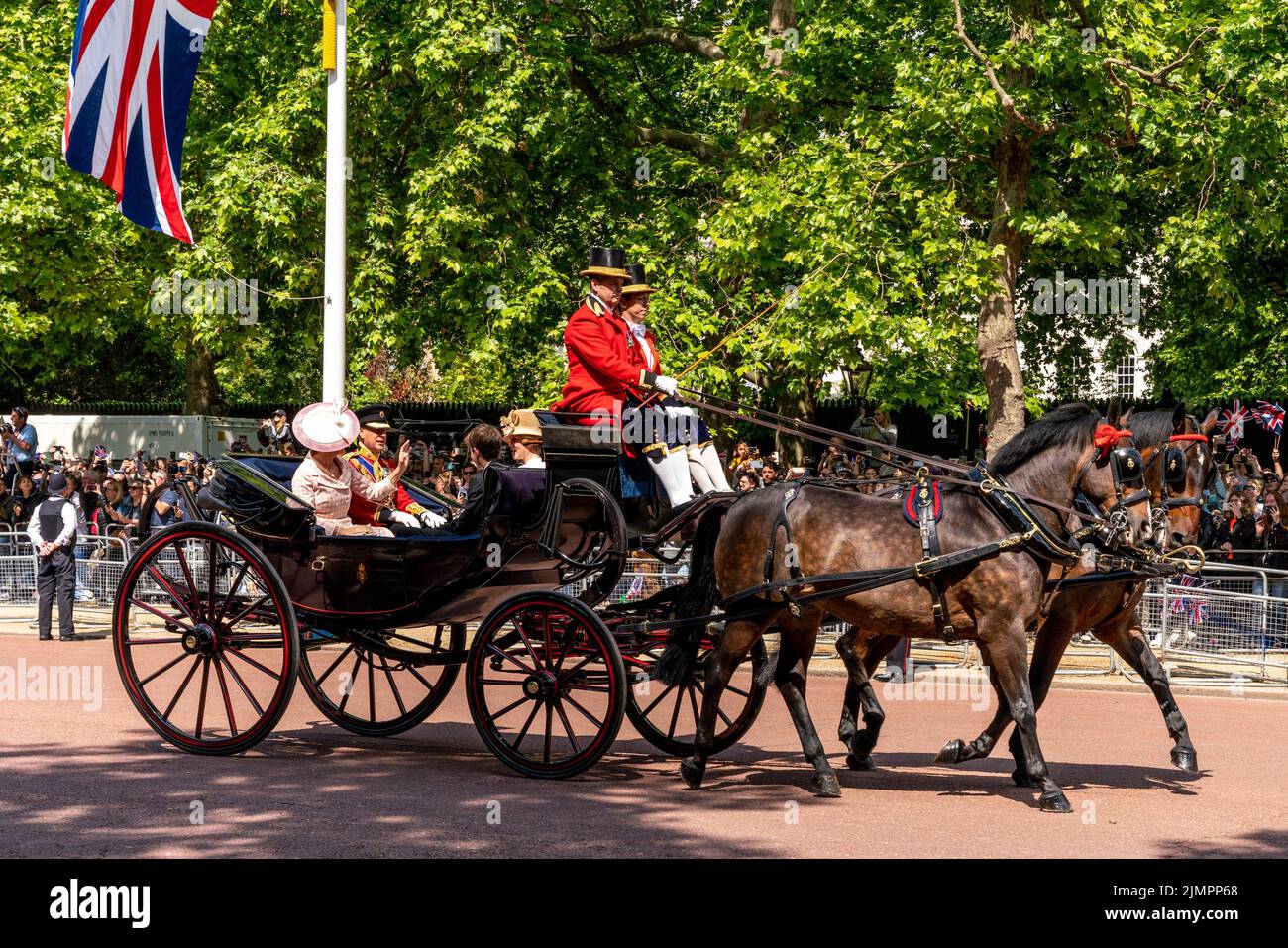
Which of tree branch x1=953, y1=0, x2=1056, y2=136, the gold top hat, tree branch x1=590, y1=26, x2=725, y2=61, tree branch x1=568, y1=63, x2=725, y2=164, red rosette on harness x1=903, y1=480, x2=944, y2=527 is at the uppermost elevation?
tree branch x1=590, y1=26, x2=725, y2=61

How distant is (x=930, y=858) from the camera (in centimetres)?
681

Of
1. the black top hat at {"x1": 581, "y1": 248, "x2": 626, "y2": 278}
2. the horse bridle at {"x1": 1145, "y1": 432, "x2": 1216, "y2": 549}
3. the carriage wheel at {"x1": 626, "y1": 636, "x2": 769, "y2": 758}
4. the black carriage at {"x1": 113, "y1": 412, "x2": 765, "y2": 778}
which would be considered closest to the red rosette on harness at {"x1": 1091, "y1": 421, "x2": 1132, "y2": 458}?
the horse bridle at {"x1": 1145, "y1": 432, "x2": 1216, "y2": 549}

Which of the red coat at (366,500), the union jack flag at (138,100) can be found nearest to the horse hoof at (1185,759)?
the red coat at (366,500)

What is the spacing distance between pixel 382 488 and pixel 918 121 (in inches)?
461

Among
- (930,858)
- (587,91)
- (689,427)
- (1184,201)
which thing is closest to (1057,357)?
(1184,201)

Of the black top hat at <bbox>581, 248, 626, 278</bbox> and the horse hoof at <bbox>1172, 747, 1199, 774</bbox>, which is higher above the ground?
the black top hat at <bbox>581, 248, 626, 278</bbox>

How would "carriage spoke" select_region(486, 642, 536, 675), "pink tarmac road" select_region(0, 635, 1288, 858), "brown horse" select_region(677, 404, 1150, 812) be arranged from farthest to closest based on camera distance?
"carriage spoke" select_region(486, 642, 536, 675) → "brown horse" select_region(677, 404, 1150, 812) → "pink tarmac road" select_region(0, 635, 1288, 858)

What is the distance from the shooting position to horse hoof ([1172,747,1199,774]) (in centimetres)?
931

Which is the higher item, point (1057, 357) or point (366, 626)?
point (1057, 357)

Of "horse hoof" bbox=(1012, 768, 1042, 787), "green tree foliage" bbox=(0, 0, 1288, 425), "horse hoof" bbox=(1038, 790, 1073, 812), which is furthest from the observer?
"green tree foliage" bbox=(0, 0, 1288, 425)

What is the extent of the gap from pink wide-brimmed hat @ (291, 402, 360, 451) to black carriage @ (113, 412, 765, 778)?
1.30 feet

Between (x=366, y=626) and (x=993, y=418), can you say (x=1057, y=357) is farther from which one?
(x=366, y=626)

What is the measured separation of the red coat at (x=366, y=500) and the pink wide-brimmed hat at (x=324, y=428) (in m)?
0.44

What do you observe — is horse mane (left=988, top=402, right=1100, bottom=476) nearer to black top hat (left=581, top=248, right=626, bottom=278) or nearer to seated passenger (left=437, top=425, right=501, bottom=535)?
black top hat (left=581, top=248, right=626, bottom=278)
